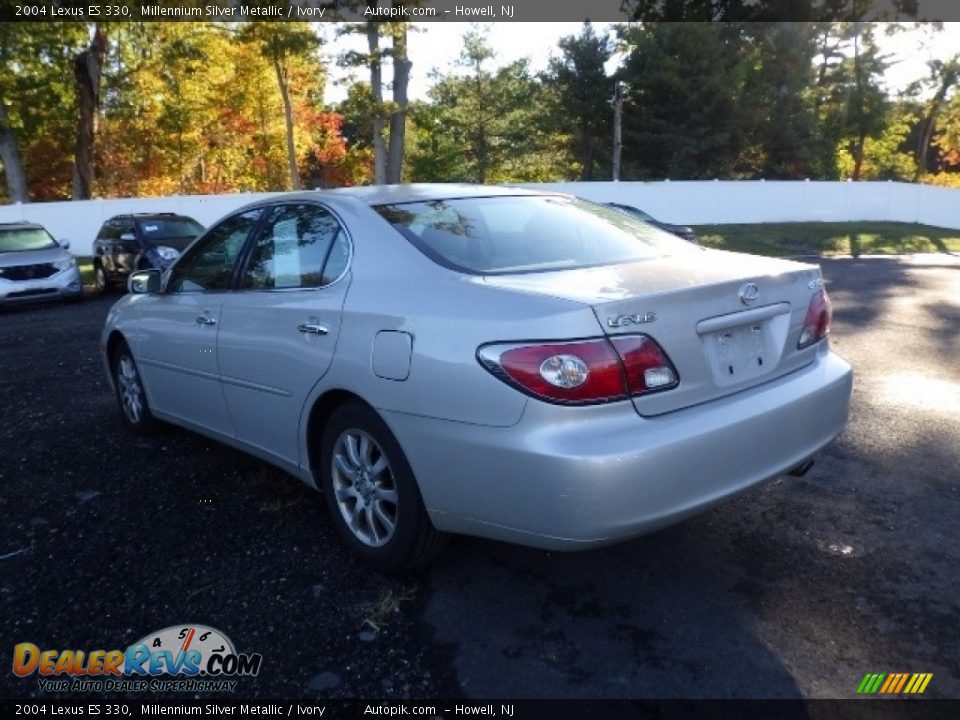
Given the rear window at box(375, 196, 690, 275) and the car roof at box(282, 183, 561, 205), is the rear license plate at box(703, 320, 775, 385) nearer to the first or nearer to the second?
the rear window at box(375, 196, 690, 275)

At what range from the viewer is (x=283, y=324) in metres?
3.51

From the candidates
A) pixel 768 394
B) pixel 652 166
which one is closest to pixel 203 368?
pixel 768 394

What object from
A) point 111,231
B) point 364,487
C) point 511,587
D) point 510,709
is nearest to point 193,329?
point 364,487

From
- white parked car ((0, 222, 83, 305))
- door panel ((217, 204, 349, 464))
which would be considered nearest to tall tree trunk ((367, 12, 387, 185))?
white parked car ((0, 222, 83, 305))

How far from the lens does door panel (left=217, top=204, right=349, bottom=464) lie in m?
3.33

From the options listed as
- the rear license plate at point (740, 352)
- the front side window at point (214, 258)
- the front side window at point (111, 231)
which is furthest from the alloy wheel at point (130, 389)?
the front side window at point (111, 231)

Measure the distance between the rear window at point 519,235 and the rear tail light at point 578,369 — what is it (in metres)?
0.61

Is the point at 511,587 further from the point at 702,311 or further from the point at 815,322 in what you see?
the point at 815,322

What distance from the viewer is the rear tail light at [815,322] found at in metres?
3.20

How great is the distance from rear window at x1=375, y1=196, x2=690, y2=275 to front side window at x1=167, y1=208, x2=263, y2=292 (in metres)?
1.06

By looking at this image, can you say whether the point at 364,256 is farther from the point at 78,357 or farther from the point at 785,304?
the point at 78,357

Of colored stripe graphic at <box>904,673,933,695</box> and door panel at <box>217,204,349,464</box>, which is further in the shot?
door panel at <box>217,204,349,464</box>

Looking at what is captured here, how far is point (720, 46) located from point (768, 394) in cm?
3998

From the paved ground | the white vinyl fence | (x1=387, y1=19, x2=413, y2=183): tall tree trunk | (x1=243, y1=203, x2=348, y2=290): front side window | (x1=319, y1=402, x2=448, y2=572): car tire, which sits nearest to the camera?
the paved ground
